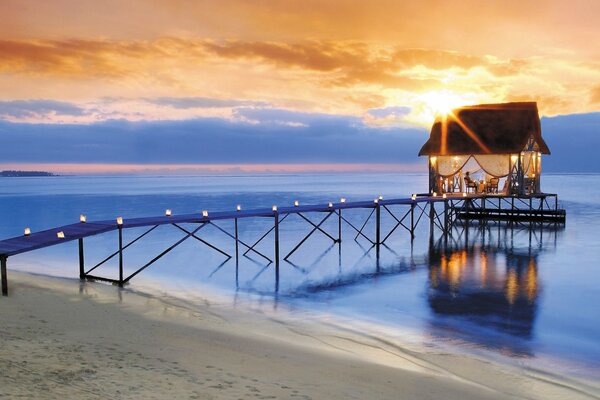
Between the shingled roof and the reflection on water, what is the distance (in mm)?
5816

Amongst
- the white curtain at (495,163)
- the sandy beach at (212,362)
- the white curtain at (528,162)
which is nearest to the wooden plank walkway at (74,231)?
the sandy beach at (212,362)

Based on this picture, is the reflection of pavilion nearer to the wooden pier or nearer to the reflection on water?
the reflection on water

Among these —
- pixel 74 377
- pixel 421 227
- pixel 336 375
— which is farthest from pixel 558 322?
pixel 421 227

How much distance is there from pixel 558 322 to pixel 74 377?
11.9m

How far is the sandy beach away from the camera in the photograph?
6.59 m

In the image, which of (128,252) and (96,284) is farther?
(128,252)

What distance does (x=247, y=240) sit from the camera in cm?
2969

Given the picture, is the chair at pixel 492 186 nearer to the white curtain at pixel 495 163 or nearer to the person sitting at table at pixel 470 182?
the white curtain at pixel 495 163

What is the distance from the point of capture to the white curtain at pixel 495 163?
33.5 m

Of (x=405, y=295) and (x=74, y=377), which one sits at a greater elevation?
(x=74, y=377)

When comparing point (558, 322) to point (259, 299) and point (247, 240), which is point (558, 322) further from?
point (247, 240)

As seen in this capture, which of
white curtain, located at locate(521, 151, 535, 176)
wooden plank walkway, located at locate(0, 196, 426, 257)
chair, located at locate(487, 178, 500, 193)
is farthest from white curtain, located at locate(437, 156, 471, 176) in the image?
wooden plank walkway, located at locate(0, 196, 426, 257)

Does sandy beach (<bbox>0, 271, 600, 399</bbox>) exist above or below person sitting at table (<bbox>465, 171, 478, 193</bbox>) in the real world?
below

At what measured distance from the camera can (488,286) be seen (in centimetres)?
1784
